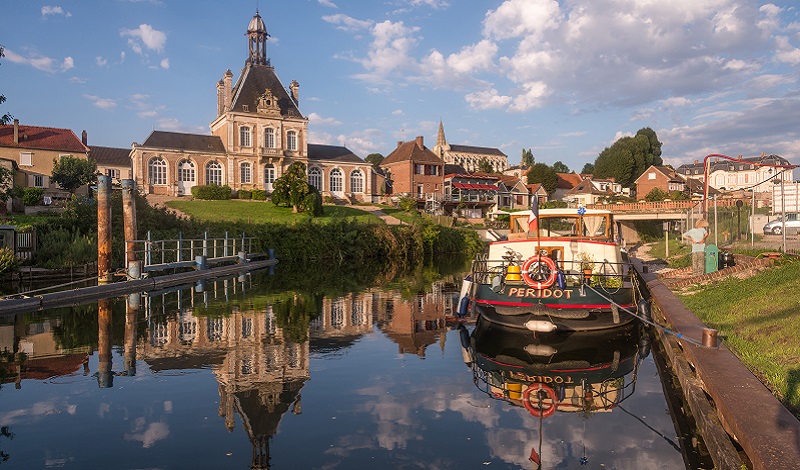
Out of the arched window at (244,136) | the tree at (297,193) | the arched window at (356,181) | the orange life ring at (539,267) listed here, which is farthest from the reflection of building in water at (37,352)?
the arched window at (356,181)

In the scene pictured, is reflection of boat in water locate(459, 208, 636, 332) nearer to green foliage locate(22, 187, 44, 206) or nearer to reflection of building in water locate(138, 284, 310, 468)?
reflection of building in water locate(138, 284, 310, 468)

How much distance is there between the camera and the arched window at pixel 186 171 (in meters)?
60.6

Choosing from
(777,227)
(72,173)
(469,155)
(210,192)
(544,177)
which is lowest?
(777,227)

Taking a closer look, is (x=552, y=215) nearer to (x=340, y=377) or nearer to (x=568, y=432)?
(x=340, y=377)

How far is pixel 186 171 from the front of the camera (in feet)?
200

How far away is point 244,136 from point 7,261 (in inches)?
1645

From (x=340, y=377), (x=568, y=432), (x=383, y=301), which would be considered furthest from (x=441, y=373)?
(x=383, y=301)

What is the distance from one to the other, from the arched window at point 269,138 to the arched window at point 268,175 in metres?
2.12

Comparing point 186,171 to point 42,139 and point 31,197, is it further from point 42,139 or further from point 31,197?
point 31,197

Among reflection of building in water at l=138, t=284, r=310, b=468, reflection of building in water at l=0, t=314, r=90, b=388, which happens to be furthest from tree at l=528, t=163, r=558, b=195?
reflection of building in water at l=0, t=314, r=90, b=388

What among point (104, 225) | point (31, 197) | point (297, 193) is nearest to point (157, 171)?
point (31, 197)

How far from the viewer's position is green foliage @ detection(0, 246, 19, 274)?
23.4 m

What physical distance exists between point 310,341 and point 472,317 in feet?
18.3

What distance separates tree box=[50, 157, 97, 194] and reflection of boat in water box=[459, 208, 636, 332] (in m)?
49.9
